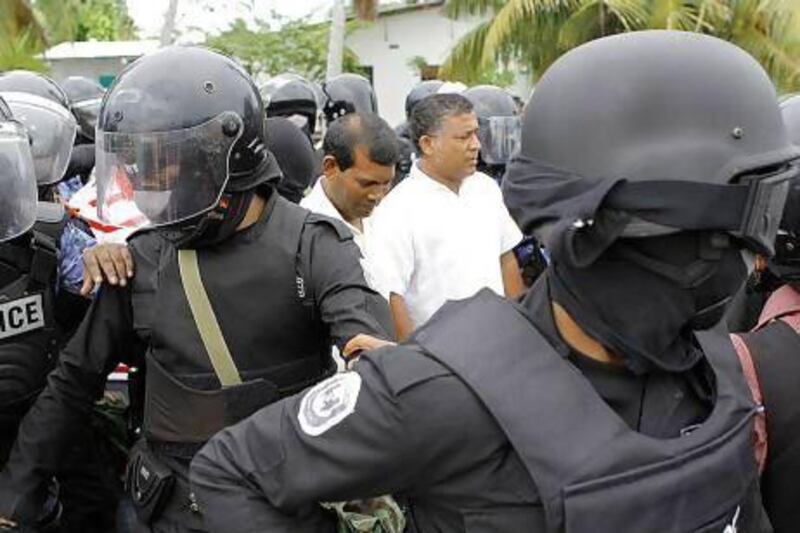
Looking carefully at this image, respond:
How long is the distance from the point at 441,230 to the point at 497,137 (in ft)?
7.62

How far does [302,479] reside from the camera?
1414 mm

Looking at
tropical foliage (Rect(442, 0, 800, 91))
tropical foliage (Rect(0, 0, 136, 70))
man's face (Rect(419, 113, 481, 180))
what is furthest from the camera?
tropical foliage (Rect(0, 0, 136, 70))

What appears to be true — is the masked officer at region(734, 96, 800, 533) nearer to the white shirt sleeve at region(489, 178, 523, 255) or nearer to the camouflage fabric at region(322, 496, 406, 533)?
the camouflage fabric at region(322, 496, 406, 533)

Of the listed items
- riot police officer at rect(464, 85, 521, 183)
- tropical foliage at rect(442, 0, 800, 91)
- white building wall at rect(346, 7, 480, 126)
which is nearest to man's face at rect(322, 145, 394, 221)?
riot police officer at rect(464, 85, 521, 183)

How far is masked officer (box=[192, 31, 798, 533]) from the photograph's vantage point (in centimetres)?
133

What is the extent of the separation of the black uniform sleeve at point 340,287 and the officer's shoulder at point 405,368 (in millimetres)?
822

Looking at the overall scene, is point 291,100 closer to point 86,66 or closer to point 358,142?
point 358,142

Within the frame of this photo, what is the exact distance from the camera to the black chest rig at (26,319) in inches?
106

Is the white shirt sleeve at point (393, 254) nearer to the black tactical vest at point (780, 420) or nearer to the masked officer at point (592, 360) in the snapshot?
the black tactical vest at point (780, 420)

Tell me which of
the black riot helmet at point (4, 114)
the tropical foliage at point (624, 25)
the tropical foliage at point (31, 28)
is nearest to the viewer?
the black riot helmet at point (4, 114)

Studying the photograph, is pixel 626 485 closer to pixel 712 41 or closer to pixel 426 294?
pixel 712 41

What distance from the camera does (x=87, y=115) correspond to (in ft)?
19.4

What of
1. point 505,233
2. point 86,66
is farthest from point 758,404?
point 86,66

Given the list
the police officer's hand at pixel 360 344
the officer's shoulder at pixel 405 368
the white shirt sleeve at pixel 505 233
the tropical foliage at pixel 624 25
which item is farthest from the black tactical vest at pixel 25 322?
the tropical foliage at pixel 624 25
